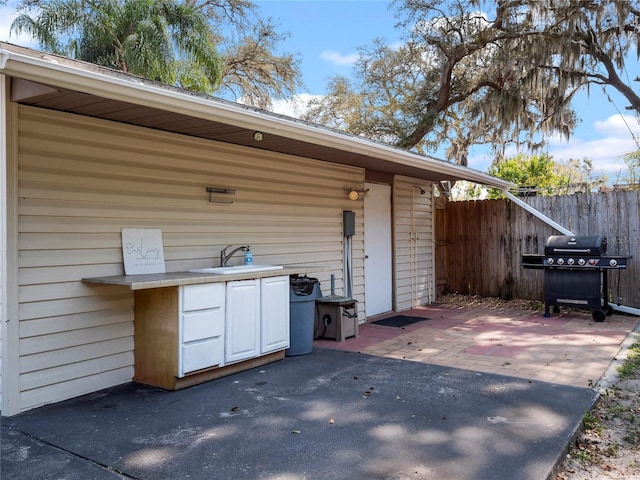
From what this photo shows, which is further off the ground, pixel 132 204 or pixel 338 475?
pixel 132 204

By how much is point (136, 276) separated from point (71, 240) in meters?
0.55

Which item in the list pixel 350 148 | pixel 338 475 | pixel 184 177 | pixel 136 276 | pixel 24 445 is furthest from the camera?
pixel 350 148

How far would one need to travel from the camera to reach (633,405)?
3.50 metres

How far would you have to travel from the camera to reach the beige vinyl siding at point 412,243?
26.0 feet

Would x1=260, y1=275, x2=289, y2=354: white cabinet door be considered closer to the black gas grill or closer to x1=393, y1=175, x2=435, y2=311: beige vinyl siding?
x1=393, y1=175, x2=435, y2=311: beige vinyl siding

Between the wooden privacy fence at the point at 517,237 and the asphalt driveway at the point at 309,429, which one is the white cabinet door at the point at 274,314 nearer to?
the asphalt driveway at the point at 309,429

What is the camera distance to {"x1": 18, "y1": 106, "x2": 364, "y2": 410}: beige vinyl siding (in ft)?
11.4

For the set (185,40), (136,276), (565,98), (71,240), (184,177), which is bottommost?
(136,276)

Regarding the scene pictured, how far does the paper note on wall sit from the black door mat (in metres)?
3.51

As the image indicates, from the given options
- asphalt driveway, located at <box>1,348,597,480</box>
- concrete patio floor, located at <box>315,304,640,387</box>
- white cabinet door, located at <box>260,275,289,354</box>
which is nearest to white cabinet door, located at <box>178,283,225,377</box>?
asphalt driveway, located at <box>1,348,597,480</box>

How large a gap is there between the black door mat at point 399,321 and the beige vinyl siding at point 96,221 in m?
2.57

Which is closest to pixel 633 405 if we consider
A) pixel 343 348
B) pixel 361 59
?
pixel 343 348

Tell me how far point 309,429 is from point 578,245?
5173 mm

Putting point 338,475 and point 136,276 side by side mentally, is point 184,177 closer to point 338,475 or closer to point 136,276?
point 136,276
